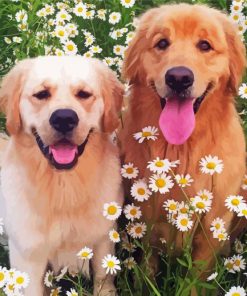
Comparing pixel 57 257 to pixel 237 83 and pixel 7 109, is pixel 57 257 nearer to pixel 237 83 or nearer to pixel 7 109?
pixel 7 109

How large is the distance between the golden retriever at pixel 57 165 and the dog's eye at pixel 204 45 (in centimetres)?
43

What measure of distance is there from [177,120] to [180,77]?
9.8 inches

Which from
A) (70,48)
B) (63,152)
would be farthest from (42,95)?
(70,48)

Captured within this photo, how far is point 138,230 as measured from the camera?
260 centimetres

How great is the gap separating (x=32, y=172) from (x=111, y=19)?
5.66ft

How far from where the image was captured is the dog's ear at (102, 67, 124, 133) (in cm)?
261

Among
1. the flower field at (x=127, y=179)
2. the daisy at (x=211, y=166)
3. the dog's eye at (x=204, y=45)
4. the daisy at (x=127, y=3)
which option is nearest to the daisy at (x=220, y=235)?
the flower field at (x=127, y=179)

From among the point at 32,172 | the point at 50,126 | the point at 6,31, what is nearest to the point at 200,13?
the point at 50,126

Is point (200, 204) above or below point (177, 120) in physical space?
below

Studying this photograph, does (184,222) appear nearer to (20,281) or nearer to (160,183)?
(160,183)

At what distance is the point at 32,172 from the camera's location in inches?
102

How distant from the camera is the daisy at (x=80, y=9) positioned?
3.92 m

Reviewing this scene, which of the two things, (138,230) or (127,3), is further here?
(127,3)

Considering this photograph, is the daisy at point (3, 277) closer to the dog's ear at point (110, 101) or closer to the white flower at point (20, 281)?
the white flower at point (20, 281)
